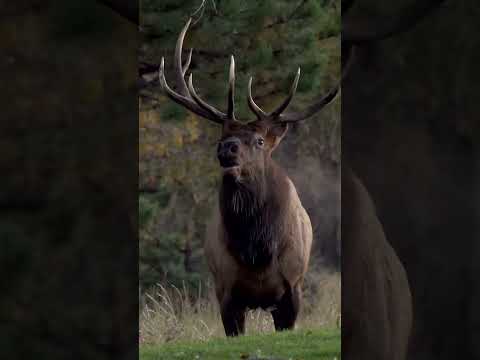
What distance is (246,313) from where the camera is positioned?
590 centimetres

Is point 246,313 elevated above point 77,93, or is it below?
below

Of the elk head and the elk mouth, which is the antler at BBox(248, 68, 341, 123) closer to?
the elk head

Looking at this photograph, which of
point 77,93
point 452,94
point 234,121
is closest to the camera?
point 234,121

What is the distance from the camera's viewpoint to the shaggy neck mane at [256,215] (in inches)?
230

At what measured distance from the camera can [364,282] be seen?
6066 millimetres

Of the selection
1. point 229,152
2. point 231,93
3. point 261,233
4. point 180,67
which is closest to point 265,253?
point 261,233

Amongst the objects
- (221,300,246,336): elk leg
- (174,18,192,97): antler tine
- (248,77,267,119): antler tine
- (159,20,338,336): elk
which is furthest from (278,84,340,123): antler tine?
(221,300,246,336): elk leg

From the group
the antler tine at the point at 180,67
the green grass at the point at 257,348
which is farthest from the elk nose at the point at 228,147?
the green grass at the point at 257,348

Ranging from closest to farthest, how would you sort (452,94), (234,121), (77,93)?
(234,121), (77,93), (452,94)

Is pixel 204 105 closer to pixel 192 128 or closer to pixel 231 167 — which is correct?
pixel 192 128

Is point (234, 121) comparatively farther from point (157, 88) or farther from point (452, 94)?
point (452, 94)

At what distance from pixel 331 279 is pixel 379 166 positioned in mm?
854

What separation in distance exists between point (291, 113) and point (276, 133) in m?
0.12

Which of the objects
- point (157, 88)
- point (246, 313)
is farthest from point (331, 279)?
point (157, 88)
